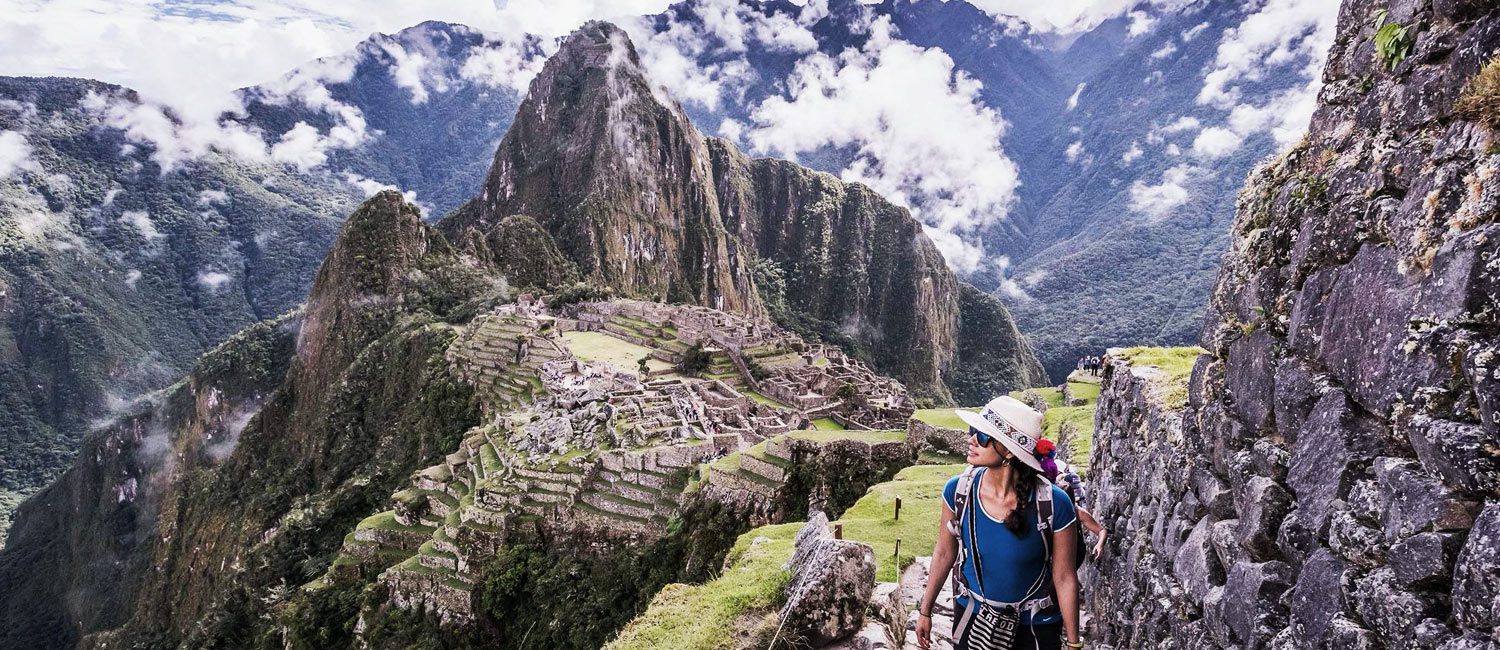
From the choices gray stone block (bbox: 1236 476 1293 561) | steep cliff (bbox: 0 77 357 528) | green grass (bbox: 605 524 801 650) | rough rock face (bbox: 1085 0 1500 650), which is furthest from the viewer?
steep cliff (bbox: 0 77 357 528)

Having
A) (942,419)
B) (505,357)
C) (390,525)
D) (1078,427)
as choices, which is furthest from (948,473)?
(505,357)

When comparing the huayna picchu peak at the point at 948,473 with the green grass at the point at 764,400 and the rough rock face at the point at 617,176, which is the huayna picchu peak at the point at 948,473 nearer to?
the green grass at the point at 764,400

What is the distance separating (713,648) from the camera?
7.11 meters

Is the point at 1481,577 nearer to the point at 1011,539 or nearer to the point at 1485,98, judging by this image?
the point at 1485,98

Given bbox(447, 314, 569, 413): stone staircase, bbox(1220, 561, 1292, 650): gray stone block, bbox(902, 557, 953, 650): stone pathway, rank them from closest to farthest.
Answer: bbox(1220, 561, 1292, 650): gray stone block
bbox(902, 557, 953, 650): stone pathway
bbox(447, 314, 569, 413): stone staircase

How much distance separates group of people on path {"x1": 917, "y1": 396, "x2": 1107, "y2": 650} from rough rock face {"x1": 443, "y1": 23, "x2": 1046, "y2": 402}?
11853 centimetres

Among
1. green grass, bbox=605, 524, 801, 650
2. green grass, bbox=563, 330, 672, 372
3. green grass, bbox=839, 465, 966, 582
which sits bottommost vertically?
green grass, bbox=605, 524, 801, 650

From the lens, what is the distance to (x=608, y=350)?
178 feet

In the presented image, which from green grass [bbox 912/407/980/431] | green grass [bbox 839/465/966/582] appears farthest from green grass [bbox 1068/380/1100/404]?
green grass [bbox 839/465/966/582]

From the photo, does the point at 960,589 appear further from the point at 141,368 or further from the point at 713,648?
the point at 141,368

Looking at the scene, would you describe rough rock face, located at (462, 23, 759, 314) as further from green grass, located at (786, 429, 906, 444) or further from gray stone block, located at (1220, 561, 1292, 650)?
gray stone block, located at (1220, 561, 1292, 650)

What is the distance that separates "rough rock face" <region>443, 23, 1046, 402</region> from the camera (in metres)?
141

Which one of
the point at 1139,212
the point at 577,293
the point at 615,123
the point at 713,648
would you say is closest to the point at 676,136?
the point at 615,123

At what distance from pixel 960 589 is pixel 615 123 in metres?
152
